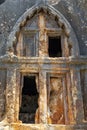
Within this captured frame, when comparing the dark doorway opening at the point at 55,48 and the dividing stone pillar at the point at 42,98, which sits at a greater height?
the dark doorway opening at the point at 55,48

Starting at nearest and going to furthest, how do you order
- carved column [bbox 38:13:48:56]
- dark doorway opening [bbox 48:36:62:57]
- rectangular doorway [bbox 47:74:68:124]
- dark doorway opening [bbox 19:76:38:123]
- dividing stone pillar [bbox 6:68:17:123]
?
dividing stone pillar [bbox 6:68:17:123] → rectangular doorway [bbox 47:74:68:124] → carved column [bbox 38:13:48:56] → dark doorway opening [bbox 48:36:62:57] → dark doorway opening [bbox 19:76:38:123]

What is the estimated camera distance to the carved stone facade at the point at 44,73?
695 centimetres

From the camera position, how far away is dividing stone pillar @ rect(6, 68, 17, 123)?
6.88 metres

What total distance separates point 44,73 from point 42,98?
2.18 ft

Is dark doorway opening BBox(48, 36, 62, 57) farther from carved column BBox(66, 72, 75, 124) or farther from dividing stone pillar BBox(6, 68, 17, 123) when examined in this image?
dividing stone pillar BBox(6, 68, 17, 123)

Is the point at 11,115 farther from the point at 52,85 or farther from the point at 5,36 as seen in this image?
the point at 5,36

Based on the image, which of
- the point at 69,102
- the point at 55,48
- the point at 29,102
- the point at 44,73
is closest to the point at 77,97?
the point at 69,102

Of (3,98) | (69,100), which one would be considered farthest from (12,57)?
(69,100)

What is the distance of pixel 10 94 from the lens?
7105 mm

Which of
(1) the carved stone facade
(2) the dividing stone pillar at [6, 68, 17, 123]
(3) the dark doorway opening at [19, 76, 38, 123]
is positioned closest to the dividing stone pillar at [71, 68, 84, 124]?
(1) the carved stone facade

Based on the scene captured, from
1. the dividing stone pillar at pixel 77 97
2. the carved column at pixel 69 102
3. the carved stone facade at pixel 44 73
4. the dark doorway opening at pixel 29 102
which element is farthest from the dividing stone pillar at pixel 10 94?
the dark doorway opening at pixel 29 102

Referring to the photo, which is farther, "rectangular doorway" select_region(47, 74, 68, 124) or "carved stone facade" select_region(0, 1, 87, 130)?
"rectangular doorway" select_region(47, 74, 68, 124)

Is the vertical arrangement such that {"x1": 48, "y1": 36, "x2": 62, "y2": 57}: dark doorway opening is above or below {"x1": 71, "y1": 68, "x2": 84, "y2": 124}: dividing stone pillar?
above

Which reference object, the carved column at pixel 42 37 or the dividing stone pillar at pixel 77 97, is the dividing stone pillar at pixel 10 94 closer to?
the carved column at pixel 42 37
